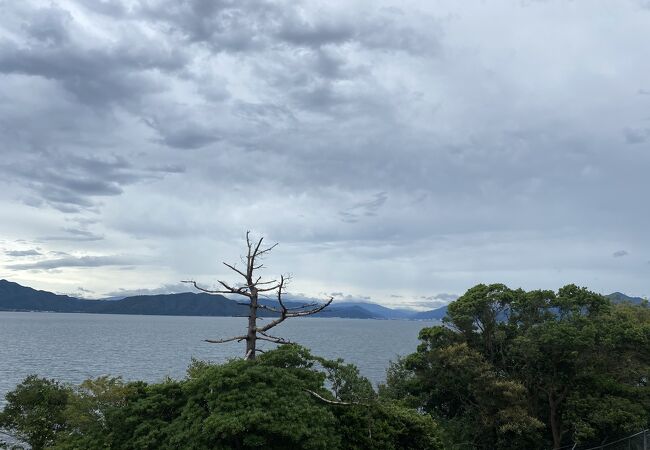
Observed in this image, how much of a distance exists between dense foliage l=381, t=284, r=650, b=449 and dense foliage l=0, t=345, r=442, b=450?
1234 centimetres

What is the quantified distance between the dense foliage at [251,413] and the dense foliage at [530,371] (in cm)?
1234

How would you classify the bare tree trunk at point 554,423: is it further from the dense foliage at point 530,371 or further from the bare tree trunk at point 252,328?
the bare tree trunk at point 252,328

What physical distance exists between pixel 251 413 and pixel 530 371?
25789mm

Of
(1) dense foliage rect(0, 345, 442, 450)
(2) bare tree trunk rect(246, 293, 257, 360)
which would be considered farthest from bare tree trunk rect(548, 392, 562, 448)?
(2) bare tree trunk rect(246, 293, 257, 360)

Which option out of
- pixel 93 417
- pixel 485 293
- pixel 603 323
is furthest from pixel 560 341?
pixel 93 417

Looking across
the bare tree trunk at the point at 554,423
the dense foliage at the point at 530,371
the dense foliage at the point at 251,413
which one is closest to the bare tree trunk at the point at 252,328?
the dense foliage at the point at 251,413

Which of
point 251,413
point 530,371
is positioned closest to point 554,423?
point 530,371

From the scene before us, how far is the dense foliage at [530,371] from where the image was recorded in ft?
108

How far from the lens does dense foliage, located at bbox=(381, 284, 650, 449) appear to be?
3306 centimetres

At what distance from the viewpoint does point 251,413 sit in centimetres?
1720

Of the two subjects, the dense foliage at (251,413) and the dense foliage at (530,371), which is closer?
the dense foliage at (251,413)

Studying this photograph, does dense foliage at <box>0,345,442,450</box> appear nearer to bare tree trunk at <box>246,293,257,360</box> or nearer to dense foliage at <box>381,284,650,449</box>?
bare tree trunk at <box>246,293,257,360</box>

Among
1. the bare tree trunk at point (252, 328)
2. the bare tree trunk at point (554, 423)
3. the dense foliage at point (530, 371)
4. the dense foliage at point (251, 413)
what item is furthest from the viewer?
the bare tree trunk at point (554, 423)

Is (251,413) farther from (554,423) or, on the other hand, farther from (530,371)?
(554,423)
